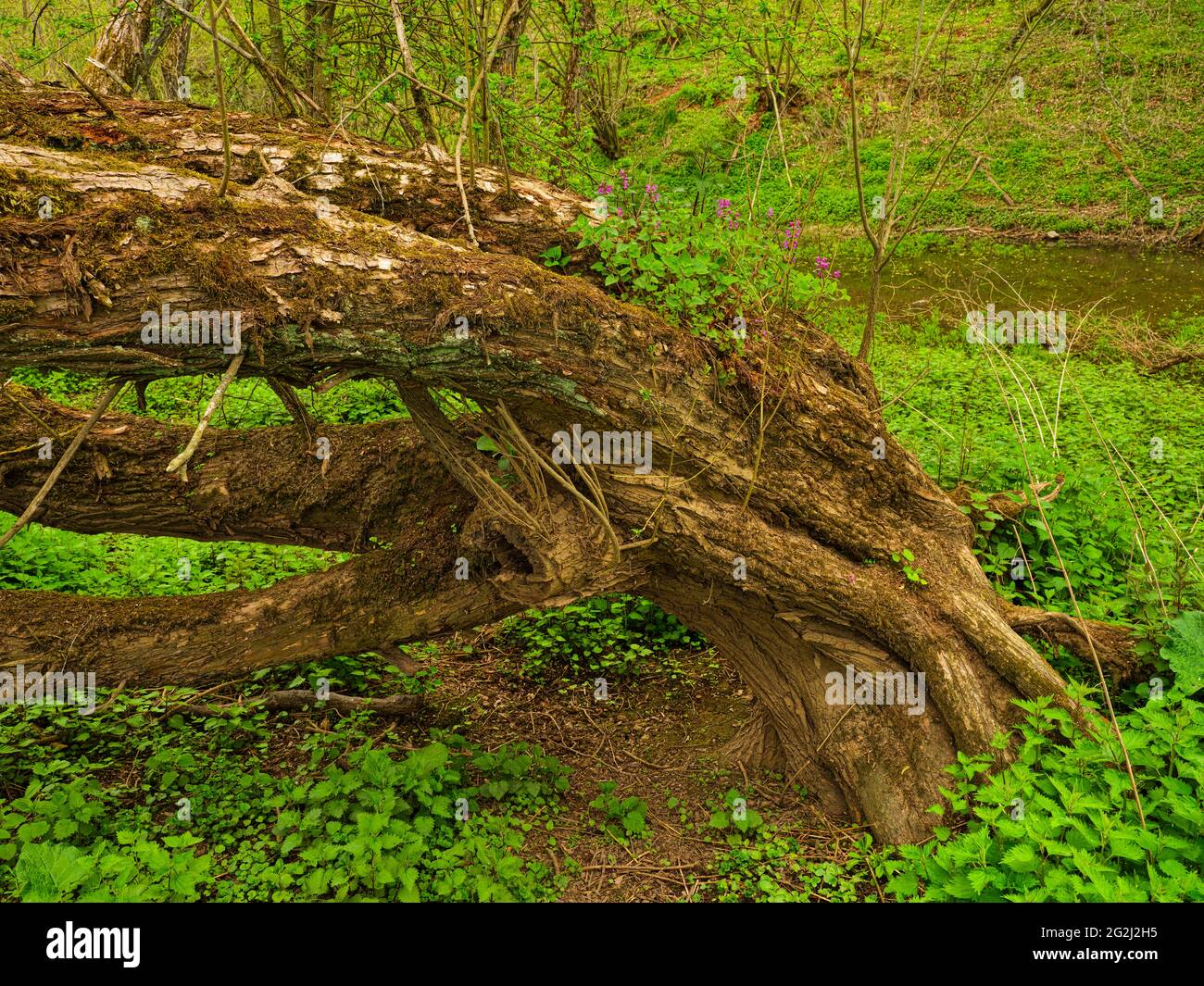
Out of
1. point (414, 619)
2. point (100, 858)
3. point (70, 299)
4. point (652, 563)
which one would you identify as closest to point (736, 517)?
point (652, 563)

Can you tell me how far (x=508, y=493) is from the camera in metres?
3.56

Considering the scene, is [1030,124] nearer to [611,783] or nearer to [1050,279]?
[1050,279]

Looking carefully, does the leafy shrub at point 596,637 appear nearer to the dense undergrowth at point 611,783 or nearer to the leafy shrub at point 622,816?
the dense undergrowth at point 611,783

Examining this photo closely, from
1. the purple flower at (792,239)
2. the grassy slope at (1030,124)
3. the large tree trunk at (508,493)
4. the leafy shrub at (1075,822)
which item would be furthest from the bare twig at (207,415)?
the grassy slope at (1030,124)

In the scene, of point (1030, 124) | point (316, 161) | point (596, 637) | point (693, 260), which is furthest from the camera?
point (1030, 124)

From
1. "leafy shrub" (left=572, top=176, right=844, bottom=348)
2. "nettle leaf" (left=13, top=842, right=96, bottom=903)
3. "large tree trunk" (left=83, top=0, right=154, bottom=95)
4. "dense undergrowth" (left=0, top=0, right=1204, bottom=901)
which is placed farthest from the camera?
"large tree trunk" (left=83, top=0, right=154, bottom=95)

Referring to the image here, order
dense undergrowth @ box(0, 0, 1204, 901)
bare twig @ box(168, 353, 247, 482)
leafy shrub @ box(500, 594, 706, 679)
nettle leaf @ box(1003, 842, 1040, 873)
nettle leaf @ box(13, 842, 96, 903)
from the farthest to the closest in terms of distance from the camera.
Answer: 1. leafy shrub @ box(500, 594, 706, 679)
2. dense undergrowth @ box(0, 0, 1204, 901)
3. nettle leaf @ box(1003, 842, 1040, 873)
4. nettle leaf @ box(13, 842, 96, 903)
5. bare twig @ box(168, 353, 247, 482)

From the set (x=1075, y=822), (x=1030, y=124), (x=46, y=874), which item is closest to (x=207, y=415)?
(x=46, y=874)

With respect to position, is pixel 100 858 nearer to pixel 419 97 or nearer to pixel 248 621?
pixel 248 621

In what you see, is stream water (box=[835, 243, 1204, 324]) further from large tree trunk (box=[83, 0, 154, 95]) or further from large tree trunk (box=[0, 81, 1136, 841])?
large tree trunk (box=[83, 0, 154, 95])

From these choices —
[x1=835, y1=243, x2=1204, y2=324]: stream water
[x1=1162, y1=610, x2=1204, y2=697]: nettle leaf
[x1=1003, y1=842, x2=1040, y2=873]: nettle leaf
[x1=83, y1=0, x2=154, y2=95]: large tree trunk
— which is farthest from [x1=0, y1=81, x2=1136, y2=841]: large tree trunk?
[x1=835, y1=243, x2=1204, y2=324]: stream water

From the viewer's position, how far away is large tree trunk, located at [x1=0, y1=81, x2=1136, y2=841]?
9.31 feet

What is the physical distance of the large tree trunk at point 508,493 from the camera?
2.84 m
